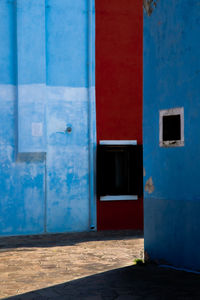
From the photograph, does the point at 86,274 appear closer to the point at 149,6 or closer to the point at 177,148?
the point at 177,148

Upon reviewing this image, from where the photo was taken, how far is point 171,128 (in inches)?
299

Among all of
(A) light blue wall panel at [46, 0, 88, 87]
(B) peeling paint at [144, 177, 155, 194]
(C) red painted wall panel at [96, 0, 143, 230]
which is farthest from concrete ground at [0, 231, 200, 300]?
(A) light blue wall panel at [46, 0, 88, 87]

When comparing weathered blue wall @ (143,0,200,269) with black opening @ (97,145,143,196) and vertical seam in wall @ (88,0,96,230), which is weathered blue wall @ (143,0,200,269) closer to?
vertical seam in wall @ (88,0,96,230)

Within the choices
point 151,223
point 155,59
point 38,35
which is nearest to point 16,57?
point 38,35

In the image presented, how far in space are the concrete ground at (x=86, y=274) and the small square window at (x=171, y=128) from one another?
1.91m

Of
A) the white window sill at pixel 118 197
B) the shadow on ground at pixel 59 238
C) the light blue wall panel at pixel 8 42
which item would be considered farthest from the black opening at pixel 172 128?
the light blue wall panel at pixel 8 42

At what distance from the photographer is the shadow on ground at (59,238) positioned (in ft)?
35.5

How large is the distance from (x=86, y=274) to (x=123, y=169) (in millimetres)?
6316

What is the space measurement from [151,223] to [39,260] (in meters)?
2.13

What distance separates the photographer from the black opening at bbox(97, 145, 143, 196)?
13.1m

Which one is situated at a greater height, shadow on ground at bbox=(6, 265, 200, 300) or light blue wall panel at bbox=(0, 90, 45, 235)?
light blue wall panel at bbox=(0, 90, 45, 235)

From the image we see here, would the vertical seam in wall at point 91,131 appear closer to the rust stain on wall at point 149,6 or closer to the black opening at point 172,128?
the rust stain on wall at point 149,6

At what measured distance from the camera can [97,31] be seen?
43.2ft

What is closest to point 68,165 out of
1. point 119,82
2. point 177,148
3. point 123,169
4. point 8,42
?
point 123,169
